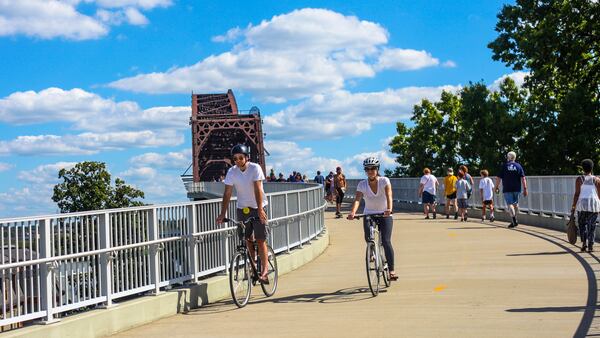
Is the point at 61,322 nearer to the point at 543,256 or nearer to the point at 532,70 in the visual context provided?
the point at 543,256

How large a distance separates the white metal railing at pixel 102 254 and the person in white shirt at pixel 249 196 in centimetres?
62

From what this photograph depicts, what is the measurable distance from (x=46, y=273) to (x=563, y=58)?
33481 mm

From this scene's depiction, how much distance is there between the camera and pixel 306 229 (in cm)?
1825

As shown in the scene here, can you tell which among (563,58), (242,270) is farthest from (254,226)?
(563,58)

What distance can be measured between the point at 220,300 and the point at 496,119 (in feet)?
160

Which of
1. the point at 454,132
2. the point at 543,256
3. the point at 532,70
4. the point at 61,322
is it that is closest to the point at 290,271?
the point at 543,256

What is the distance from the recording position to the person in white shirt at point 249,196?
36.1 ft

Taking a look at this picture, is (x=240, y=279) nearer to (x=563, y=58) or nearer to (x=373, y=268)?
(x=373, y=268)

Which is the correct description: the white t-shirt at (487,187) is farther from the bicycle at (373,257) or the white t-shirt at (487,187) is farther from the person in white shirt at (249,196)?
the person in white shirt at (249,196)

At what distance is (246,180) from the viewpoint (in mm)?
11086

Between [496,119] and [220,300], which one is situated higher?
[496,119]

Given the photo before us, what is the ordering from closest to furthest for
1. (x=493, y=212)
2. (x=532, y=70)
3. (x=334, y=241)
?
(x=334, y=241) → (x=493, y=212) → (x=532, y=70)

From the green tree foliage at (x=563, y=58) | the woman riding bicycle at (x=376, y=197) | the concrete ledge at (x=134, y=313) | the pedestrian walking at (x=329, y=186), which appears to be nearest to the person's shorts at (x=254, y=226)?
the concrete ledge at (x=134, y=313)

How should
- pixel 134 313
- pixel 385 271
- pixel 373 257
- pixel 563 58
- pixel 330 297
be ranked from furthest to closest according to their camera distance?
pixel 563 58 < pixel 385 271 < pixel 330 297 < pixel 373 257 < pixel 134 313
